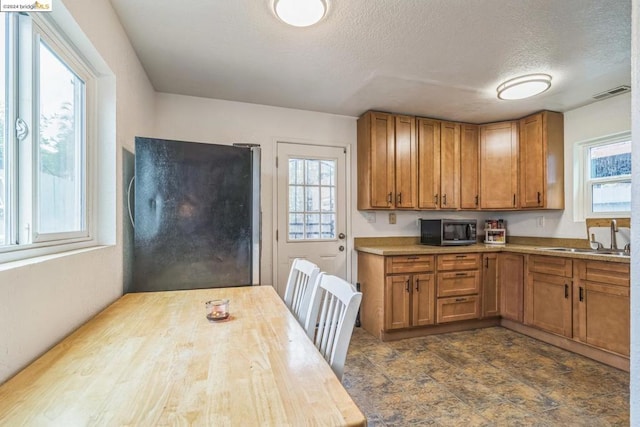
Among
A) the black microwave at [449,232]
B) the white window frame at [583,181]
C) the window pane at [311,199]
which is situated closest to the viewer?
the white window frame at [583,181]

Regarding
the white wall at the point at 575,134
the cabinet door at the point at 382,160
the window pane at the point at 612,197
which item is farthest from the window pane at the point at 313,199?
the window pane at the point at 612,197

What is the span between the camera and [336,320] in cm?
119

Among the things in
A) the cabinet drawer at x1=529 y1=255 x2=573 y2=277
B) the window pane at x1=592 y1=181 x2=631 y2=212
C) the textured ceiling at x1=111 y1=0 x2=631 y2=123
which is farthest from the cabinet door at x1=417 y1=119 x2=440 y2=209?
the window pane at x1=592 y1=181 x2=631 y2=212

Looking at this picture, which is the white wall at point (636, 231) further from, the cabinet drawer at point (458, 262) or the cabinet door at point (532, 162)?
the cabinet door at point (532, 162)

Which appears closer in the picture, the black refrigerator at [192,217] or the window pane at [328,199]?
the black refrigerator at [192,217]

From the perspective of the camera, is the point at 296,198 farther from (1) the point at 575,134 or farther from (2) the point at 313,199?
(1) the point at 575,134

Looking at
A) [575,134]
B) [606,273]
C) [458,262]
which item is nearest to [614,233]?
[606,273]

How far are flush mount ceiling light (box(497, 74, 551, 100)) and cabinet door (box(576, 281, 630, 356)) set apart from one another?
1.73 m

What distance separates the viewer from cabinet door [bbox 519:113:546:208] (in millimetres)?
3279

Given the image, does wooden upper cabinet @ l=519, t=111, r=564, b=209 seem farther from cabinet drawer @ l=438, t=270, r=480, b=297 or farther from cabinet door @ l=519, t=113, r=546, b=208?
cabinet drawer @ l=438, t=270, r=480, b=297

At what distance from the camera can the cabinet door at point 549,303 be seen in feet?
9.14

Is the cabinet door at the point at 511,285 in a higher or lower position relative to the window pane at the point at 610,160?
lower

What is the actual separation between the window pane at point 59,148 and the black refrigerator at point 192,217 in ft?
1.25

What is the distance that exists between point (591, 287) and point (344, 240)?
228cm
